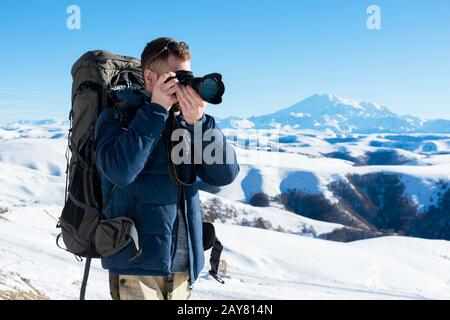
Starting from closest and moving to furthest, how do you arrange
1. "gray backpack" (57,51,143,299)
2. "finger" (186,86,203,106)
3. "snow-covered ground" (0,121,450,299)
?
1. "finger" (186,86,203,106)
2. "gray backpack" (57,51,143,299)
3. "snow-covered ground" (0,121,450,299)

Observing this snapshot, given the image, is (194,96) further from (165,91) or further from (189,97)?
(165,91)

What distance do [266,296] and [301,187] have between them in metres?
130

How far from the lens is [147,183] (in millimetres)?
2871

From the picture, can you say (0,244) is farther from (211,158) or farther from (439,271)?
(439,271)

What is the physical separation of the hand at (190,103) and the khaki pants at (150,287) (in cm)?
99

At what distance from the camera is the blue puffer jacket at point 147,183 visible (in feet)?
8.77

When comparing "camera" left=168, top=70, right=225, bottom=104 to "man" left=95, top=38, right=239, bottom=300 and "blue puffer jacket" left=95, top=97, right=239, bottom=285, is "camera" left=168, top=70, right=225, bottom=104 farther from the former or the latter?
"blue puffer jacket" left=95, top=97, right=239, bottom=285

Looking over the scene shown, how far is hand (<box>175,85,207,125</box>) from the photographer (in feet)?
8.85

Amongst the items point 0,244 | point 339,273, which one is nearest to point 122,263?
point 0,244

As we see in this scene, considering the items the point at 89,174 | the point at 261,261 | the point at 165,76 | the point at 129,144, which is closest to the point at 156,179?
the point at 129,144

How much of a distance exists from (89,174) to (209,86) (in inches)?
41.3

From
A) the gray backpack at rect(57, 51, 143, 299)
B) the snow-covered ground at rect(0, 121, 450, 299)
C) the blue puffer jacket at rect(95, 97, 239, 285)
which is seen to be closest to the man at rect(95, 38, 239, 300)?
the blue puffer jacket at rect(95, 97, 239, 285)

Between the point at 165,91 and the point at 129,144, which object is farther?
the point at 165,91

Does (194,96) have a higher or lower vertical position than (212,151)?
higher
